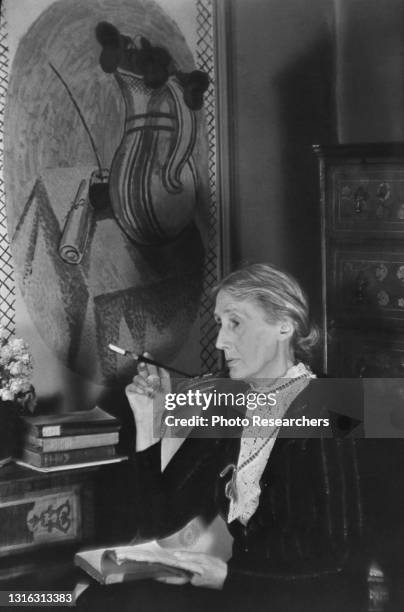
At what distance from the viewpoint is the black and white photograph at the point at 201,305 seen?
7.45 ft

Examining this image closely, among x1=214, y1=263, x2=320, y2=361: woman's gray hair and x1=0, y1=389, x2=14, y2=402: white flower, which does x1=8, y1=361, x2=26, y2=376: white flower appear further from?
x1=214, y1=263, x2=320, y2=361: woman's gray hair

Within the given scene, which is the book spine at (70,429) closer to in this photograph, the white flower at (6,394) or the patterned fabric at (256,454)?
the white flower at (6,394)

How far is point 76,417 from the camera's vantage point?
2.37m

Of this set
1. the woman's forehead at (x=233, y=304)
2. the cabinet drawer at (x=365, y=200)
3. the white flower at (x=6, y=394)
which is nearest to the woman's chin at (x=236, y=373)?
the woman's forehead at (x=233, y=304)

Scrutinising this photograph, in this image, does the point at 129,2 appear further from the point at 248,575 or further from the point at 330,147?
the point at 248,575

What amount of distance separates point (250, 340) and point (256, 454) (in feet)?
0.85

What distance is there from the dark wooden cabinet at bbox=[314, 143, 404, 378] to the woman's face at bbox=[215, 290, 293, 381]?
10 centimetres

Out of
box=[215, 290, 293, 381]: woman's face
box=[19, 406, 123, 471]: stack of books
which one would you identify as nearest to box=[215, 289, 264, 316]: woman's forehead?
box=[215, 290, 293, 381]: woman's face

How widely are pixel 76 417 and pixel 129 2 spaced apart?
3.09 feet

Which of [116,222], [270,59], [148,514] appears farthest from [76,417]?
[270,59]

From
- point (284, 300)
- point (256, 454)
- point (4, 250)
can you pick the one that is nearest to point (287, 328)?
point (284, 300)

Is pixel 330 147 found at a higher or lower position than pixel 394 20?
lower

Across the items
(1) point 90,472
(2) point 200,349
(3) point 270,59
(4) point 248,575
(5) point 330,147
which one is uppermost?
(3) point 270,59

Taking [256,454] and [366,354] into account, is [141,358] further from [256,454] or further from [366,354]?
[366,354]
